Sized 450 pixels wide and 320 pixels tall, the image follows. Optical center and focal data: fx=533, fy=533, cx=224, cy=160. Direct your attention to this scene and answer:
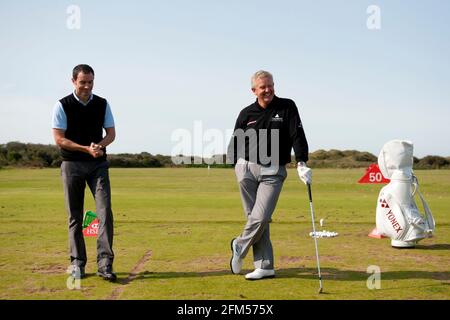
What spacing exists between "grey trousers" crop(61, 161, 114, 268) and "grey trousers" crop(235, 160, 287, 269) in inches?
70.3

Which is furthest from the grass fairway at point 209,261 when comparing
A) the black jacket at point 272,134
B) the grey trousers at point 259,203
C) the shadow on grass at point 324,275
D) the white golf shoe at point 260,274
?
the black jacket at point 272,134

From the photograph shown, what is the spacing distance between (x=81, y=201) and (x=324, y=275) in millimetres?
3469

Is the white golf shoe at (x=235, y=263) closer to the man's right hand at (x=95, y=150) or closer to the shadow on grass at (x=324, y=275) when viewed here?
the shadow on grass at (x=324, y=275)

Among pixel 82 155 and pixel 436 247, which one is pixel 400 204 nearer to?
pixel 436 247

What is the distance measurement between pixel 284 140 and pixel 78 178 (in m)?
2.84

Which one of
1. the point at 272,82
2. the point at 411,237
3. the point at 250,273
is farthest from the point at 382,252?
the point at 272,82

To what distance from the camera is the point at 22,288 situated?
20.7 ft

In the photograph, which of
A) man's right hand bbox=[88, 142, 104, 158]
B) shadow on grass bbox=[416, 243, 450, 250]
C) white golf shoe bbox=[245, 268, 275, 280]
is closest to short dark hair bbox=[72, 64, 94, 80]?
man's right hand bbox=[88, 142, 104, 158]

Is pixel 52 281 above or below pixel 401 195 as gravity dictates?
below

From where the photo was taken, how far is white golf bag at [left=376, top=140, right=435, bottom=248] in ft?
29.8

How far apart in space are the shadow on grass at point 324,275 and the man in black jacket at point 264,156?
286 millimetres

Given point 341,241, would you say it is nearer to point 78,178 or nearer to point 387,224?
point 387,224

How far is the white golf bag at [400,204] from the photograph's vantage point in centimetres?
909
